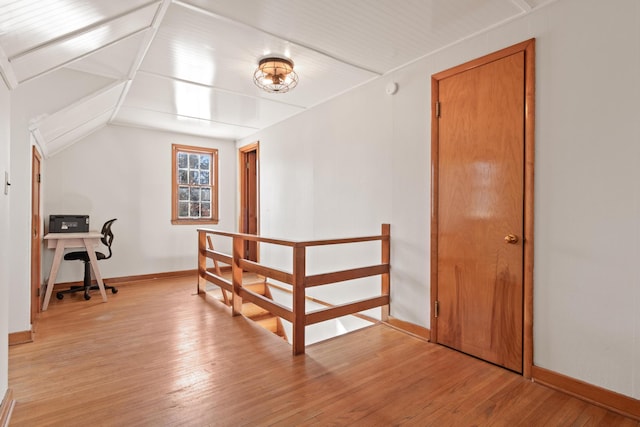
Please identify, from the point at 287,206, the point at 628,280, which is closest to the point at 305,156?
the point at 287,206

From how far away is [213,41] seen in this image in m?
2.57

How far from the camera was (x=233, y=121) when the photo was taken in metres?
4.93

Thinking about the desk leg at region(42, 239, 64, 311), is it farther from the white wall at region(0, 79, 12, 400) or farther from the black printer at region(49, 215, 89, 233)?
the white wall at region(0, 79, 12, 400)

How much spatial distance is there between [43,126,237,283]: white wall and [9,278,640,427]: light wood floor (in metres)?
2.11

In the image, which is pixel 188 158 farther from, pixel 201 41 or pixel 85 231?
pixel 201 41

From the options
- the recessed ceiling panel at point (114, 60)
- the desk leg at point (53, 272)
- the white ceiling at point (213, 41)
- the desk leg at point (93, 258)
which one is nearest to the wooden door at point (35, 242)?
the desk leg at point (53, 272)

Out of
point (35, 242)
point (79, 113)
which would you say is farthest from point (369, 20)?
point (35, 242)

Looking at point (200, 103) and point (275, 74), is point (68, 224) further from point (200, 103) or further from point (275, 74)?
point (275, 74)

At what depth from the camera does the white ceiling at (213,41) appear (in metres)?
1.86

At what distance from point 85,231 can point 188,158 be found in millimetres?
2070

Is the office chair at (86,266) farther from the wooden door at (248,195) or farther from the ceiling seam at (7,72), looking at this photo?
the ceiling seam at (7,72)

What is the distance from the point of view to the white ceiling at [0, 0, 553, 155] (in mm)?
1861

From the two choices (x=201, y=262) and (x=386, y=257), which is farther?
(x=201, y=262)

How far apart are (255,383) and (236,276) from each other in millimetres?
1534
